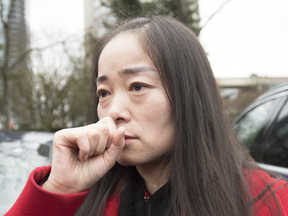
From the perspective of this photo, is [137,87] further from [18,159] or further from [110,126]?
[18,159]

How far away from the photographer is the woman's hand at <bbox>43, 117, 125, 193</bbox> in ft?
3.55

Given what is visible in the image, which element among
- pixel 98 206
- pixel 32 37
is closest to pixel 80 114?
pixel 32 37

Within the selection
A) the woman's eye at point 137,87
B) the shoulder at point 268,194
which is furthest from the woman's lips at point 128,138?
the shoulder at point 268,194

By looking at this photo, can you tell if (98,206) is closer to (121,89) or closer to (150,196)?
Answer: (150,196)

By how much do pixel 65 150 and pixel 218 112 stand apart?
0.90 m

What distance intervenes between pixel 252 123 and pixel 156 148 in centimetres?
205

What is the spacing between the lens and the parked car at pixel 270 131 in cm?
211

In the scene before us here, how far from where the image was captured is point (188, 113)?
50.5 inches

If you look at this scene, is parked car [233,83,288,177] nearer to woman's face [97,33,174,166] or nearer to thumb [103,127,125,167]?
woman's face [97,33,174,166]

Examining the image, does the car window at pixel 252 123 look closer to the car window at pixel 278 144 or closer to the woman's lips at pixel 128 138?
the car window at pixel 278 144

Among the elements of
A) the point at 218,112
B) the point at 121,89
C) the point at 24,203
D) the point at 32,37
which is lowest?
the point at 24,203

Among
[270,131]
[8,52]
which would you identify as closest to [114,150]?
[270,131]

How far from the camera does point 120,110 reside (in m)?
1.24

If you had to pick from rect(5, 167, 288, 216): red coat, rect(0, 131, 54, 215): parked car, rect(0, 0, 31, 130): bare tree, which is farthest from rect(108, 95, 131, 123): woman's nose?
rect(0, 0, 31, 130): bare tree
